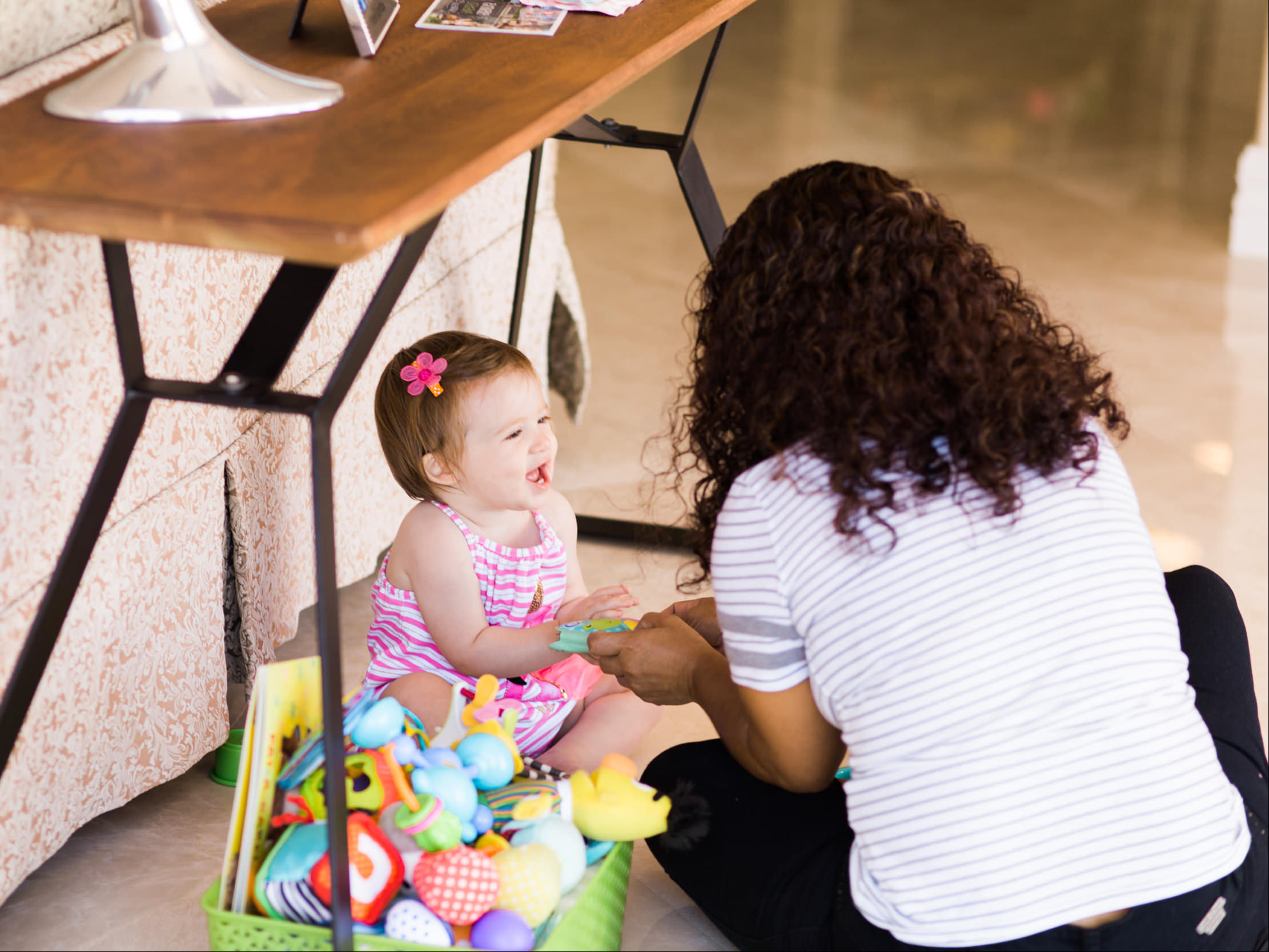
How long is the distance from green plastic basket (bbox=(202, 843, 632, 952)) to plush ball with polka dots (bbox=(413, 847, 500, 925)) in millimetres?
36

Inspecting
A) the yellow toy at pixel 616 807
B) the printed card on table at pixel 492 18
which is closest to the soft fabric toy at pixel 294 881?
the yellow toy at pixel 616 807

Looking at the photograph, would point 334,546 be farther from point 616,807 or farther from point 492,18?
point 492,18

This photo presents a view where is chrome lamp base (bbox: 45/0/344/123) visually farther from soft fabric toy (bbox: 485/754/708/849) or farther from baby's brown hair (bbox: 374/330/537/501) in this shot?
soft fabric toy (bbox: 485/754/708/849)

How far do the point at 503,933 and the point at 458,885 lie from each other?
6 cm

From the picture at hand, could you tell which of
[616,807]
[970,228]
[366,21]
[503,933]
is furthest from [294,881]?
[970,228]

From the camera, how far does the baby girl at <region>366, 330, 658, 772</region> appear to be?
5.27ft

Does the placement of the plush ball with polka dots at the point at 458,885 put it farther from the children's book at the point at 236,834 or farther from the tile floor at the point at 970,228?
the tile floor at the point at 970,228

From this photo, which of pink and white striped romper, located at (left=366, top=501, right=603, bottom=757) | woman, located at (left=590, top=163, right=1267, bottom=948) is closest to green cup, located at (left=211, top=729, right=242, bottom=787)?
pink and white striped romper, located at (left=366, top=501, right=603, bottom=757)

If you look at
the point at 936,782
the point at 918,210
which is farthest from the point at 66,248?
the point at 936,782

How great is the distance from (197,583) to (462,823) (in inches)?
19.7

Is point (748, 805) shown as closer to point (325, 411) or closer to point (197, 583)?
point (325, 411)

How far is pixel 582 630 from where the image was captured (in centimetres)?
152

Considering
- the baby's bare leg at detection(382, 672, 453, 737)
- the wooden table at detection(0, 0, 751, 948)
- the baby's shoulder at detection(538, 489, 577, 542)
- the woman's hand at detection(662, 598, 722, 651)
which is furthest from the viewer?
the baby's shoulder at detection(538, 489, 577, 542)

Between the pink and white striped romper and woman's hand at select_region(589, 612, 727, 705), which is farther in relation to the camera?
the pink and white striped romper
